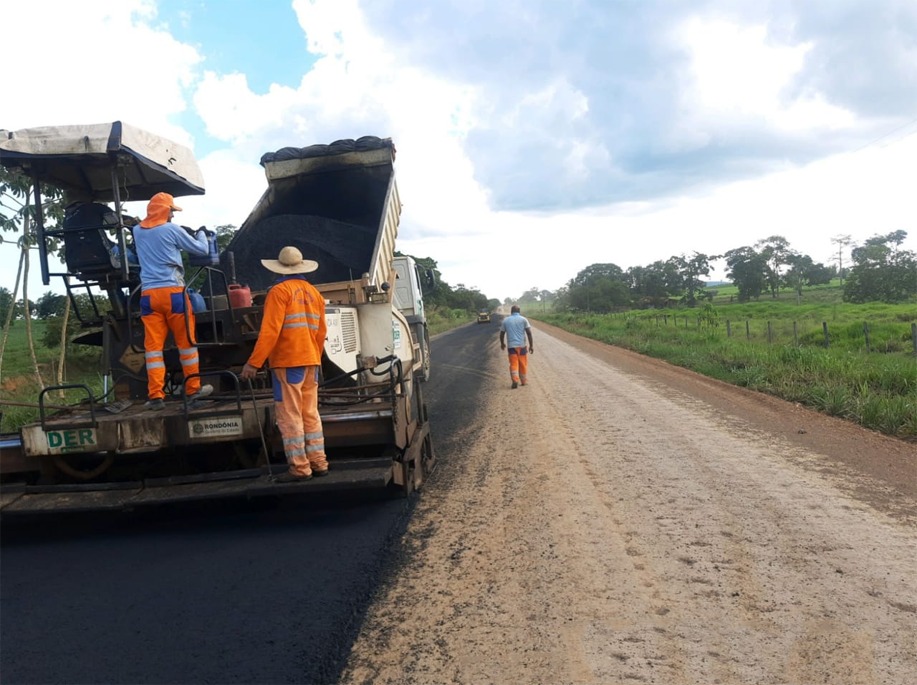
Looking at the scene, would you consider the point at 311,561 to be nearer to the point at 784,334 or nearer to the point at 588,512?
the point at 588,512

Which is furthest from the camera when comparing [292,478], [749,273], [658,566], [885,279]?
[749,273]

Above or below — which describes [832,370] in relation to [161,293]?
below

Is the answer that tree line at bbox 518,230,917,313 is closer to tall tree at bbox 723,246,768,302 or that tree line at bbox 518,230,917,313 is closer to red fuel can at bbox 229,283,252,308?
tall tree at bbox 723,246,768,302

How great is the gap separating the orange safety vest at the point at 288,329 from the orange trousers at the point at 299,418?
0.09 meters

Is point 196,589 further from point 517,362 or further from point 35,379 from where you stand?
point 35,379

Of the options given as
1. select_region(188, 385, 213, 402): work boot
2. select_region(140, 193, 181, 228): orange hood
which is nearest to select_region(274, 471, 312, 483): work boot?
select_region(188, 385, 213, 402): work boot

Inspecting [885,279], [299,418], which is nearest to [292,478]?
[299,418]

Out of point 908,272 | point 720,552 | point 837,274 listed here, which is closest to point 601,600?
point 720,552

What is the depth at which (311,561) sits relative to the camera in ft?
12.8

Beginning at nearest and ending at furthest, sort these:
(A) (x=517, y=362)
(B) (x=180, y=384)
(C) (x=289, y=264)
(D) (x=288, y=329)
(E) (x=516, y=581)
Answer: (E) (x=516, y=581) → (D) (x=288, y=329) → (C) (x=289, y=264) → (B) (x=180, y=384) → (A) (x=517, y=362)

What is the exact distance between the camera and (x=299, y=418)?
4449 millimetres

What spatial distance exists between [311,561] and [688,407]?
6323mm

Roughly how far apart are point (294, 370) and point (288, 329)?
0.28 metres

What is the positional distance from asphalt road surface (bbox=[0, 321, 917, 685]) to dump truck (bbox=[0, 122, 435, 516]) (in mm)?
340
